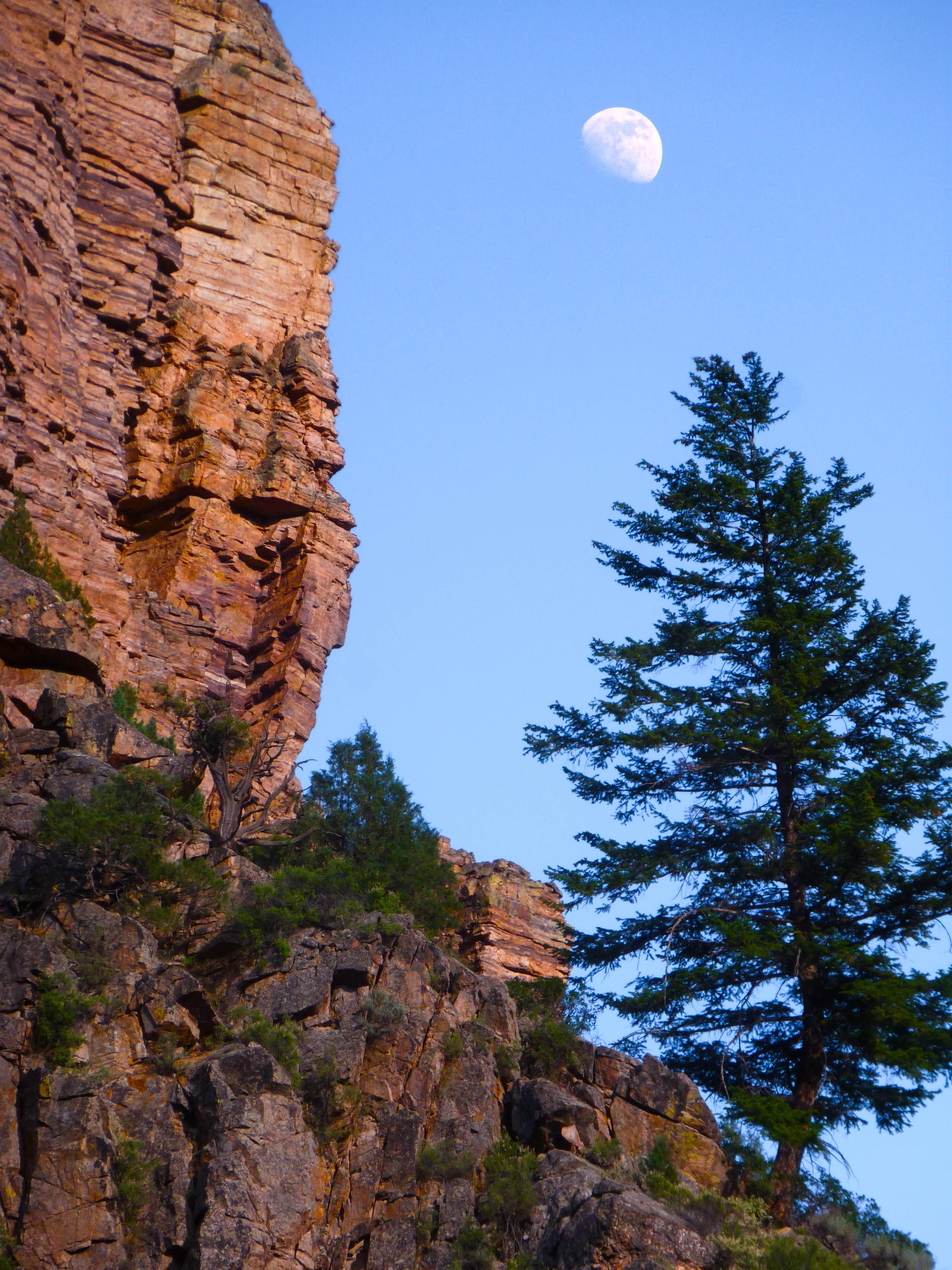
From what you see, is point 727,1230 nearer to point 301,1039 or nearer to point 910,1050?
point 910,1050

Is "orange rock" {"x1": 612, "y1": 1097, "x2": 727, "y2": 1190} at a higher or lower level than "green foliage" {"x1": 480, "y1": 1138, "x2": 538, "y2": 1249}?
higher

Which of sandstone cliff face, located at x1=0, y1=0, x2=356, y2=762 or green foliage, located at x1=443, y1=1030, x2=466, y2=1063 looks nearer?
green foliage, located at x1=443, y1=1030, x2=466, y2=1063

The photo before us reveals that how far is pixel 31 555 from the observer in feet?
100

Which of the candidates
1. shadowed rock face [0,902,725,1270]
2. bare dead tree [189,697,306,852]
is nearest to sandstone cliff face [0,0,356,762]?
bare dead tree [189,697,306,852]

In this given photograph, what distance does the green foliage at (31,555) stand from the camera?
30312 mm

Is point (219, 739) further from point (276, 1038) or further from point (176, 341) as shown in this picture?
point (176, 341)

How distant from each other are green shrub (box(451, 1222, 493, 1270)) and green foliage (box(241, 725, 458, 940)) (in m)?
5.27

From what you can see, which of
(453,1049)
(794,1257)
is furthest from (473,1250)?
(794,1257)

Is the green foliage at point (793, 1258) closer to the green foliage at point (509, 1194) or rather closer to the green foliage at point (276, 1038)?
the green foliage at point (509, 1194)

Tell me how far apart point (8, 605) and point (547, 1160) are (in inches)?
585

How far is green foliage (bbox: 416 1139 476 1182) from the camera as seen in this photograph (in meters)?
20.9

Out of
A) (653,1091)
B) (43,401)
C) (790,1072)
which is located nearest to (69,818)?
(653,1091)

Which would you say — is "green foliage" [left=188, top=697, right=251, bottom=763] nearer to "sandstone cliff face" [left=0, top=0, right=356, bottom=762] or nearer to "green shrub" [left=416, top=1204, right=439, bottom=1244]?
"sandstone cliff face" [left=0, top=0, right=356, bottom=762]

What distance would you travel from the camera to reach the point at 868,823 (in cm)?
2420
